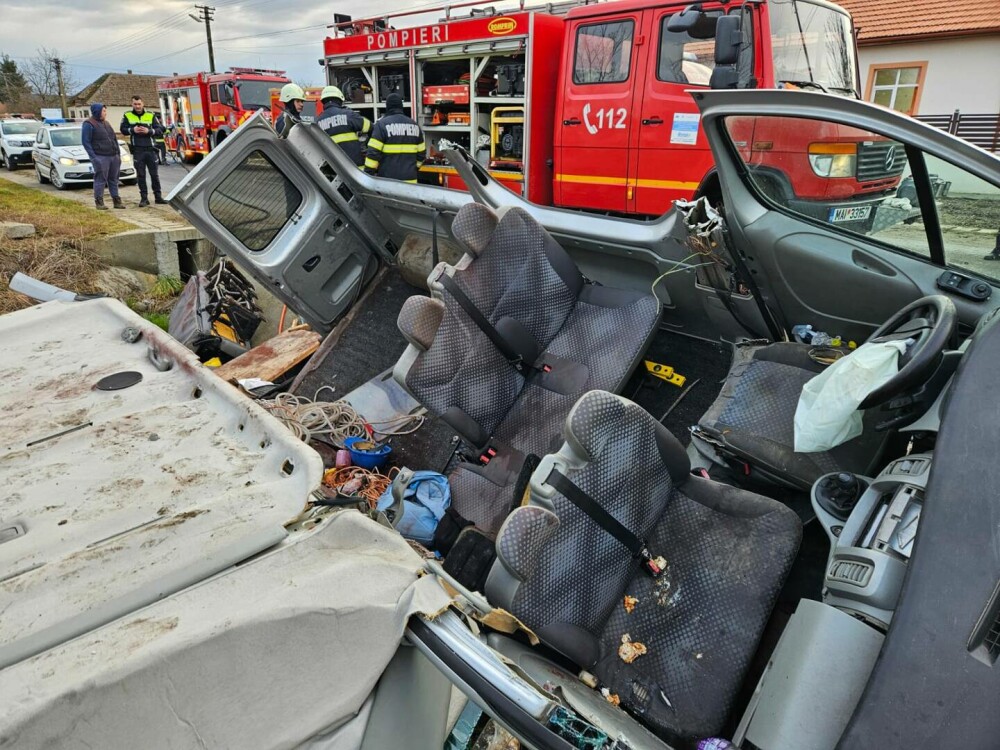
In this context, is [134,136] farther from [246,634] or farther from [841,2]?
[841,2]

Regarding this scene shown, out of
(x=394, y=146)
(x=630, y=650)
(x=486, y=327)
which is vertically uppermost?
(x=394, y=146)

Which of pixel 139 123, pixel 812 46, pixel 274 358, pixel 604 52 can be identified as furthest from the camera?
pixel 139 123

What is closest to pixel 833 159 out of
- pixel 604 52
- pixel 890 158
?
pixel 890 158

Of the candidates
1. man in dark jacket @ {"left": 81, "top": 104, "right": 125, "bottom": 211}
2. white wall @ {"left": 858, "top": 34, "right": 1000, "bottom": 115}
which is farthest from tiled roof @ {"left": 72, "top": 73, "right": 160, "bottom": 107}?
white wall @ {"left": 858, "top": 34, "right": 1000, "bottom": 115}

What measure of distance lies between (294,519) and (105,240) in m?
6.59

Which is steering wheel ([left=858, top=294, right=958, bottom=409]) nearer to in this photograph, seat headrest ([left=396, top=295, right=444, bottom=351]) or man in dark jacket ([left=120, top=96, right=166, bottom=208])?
seat headrest ([left=396, top=295, right=444, bottom=351])

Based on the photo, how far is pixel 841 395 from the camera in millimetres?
1816

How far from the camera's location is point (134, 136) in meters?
9.39

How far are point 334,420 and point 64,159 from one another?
37.8 ft

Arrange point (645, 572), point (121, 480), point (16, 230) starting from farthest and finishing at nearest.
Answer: point (16, 230), point (645, 572), point (121, 480)

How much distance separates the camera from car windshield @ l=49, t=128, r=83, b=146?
12.3m

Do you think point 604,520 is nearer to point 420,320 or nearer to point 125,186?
point 420,320

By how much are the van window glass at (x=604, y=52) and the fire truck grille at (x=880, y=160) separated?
325 centimetres

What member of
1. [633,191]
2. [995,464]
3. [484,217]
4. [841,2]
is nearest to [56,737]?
[995,464]
